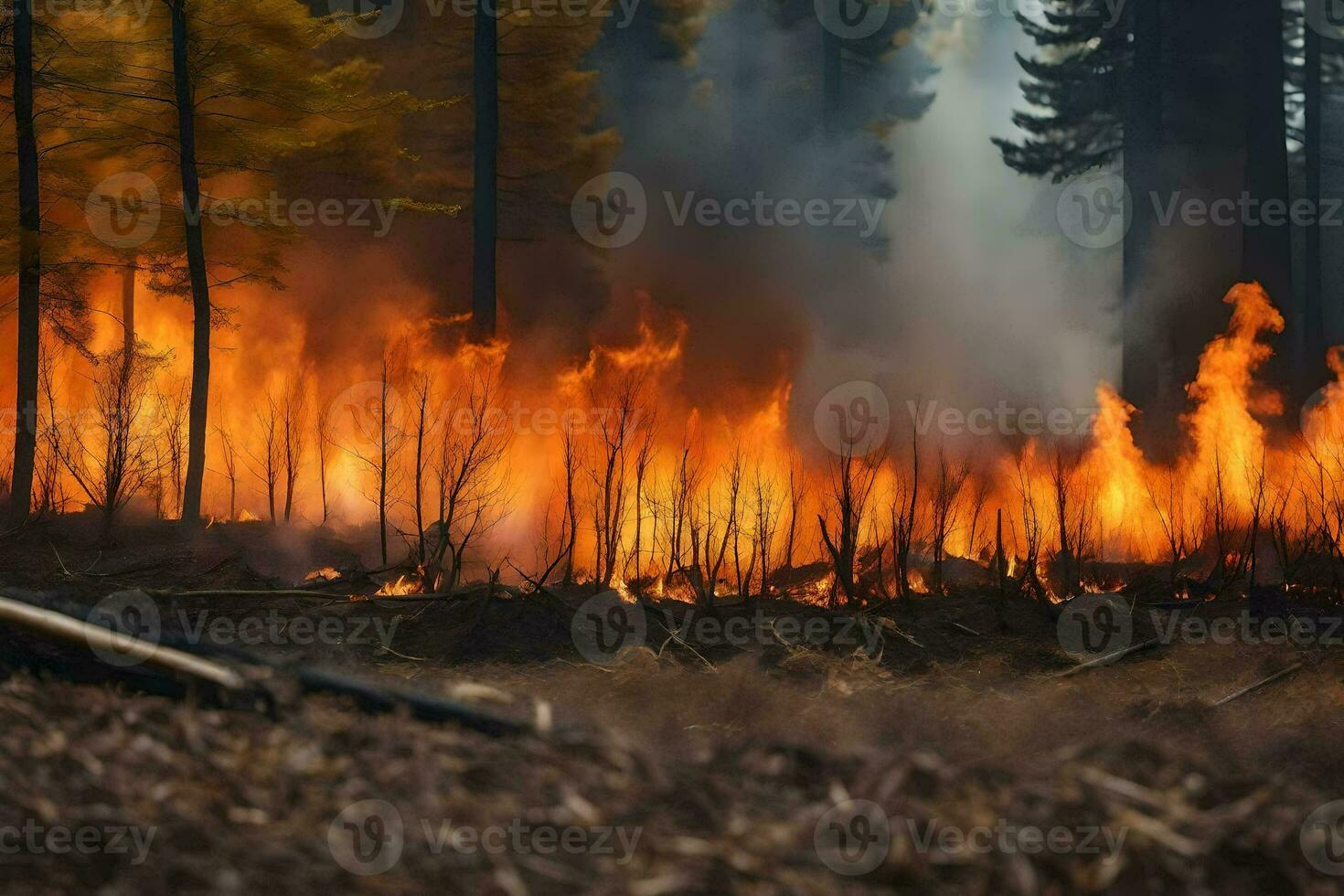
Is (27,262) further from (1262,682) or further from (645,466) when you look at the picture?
(1262,682)

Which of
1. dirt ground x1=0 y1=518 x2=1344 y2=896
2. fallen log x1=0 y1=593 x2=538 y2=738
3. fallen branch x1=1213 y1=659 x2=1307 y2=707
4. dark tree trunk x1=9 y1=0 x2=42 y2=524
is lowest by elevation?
fallen branch x1=1213 y1=659 x2=1307 y2=707

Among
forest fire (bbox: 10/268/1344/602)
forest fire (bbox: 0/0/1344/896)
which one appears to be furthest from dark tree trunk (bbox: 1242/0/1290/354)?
forest fire (bbox: 10/268/1344/602)

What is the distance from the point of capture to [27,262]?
16.7m

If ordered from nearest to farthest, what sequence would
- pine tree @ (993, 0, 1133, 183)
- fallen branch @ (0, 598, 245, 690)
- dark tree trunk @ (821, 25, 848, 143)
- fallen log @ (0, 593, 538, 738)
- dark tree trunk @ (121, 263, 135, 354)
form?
fallen log @ (0, 593, 538, 738) < fallen branch @ (0, 598, 245, 690) < dark tree trunk @ (121, 263, 135, 354) < pine tree @ (993, 0, 1133, 183) < dark tree trunk @ (821, 25, 848, 143)

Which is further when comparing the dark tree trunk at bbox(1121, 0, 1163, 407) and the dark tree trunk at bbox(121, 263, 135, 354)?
the dark tree trunk at bbox(121, 263, 135, 354)

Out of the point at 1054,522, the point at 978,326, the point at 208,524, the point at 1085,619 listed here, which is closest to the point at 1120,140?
the point at 978,326

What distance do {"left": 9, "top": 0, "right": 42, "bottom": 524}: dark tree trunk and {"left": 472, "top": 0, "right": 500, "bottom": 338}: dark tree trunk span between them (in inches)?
262

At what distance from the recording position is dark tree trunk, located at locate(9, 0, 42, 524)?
16.4 metres

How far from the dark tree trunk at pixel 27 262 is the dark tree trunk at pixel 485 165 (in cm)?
664

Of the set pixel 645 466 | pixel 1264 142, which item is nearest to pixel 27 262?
pixel 645 466

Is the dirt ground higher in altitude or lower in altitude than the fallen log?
lower

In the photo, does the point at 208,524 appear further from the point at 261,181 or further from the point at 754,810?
the point at 754,810

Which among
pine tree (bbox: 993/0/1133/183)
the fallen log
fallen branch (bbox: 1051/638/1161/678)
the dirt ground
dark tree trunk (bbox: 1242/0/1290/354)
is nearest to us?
the dirt ground

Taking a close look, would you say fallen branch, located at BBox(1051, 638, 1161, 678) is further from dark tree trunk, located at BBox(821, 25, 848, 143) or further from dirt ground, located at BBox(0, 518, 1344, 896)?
dark tree trunk, located at BBox(821, 25, 848, 143)
